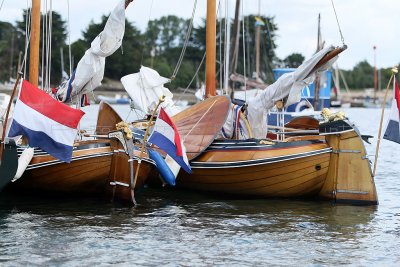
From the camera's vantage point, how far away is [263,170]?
931 inches

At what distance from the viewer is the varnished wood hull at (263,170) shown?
2320 centimetres

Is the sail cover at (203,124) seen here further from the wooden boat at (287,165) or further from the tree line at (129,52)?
the tree line at (129,52)

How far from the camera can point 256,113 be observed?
2527 cm

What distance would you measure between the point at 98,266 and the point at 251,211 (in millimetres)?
7136

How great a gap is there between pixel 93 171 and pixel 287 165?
4.95 m

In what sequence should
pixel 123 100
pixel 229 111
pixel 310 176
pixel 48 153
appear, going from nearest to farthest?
pixel 48 153 < pixel 310 176 < pixel 229 111 < pixel 123 100

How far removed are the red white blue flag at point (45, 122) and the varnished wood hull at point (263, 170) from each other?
4413mm

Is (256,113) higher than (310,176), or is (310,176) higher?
(256,113)

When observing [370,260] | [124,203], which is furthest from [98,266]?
[124,203]

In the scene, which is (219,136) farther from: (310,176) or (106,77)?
(106,77)

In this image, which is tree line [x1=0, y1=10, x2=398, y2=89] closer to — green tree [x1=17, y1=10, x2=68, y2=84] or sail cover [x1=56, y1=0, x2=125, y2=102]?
green tree [x1=17, y1=10, x2=68, y2=84]

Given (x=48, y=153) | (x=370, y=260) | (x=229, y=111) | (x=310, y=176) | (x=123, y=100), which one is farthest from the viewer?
(x=123, y=100)

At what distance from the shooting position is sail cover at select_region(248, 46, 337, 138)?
2425 centimetres

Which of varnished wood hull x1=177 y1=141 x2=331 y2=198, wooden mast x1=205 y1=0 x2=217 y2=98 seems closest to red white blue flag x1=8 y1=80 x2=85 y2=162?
varnished wood hull x1=177 y1=141 x2=331 y2=198
